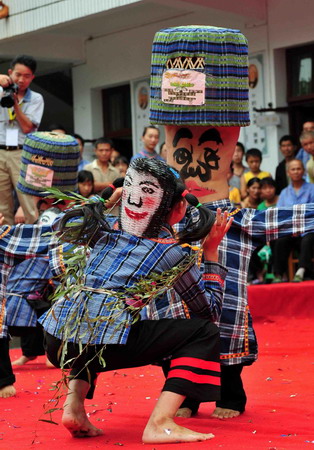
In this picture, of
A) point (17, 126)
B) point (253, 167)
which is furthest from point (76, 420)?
point (253, 167)

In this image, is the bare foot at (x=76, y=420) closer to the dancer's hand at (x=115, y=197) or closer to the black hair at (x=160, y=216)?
the black hair at (x=160, y=216)

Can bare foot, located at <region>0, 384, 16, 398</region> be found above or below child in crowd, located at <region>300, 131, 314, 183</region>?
below

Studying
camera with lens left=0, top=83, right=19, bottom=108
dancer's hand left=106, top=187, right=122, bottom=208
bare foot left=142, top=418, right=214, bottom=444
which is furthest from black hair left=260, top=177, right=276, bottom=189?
bare foot left=142, top=418, right=214, bottom=444

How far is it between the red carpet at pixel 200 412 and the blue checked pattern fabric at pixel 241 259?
0.30 metres

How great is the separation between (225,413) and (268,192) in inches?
195

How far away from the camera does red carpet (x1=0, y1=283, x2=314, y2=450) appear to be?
3336 millimetres

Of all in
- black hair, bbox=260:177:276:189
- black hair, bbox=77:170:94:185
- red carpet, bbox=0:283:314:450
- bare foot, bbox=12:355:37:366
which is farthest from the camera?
black hair, bbox=260:177:276:189

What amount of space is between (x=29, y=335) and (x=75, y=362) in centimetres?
258

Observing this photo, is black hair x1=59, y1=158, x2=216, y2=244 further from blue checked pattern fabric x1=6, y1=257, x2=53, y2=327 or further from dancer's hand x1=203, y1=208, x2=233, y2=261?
blue checked pattern fabric x1=6, y1=257, x2=53, y2=327

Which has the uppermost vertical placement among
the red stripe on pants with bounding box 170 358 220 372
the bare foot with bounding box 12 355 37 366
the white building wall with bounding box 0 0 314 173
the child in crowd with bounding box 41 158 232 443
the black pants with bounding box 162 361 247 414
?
the white building wall with bounding box 0 0 314 173

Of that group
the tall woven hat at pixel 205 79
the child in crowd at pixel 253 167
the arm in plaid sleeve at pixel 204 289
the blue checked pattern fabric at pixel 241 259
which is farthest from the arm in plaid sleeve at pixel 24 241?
the child in crowd at pixel 253 167

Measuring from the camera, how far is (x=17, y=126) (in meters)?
7.11

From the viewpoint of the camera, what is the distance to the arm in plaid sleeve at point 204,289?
3.38m

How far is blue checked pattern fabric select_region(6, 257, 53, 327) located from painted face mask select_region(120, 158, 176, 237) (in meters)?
2.40
